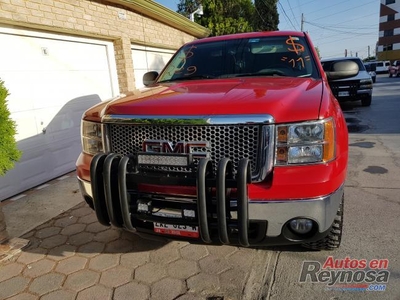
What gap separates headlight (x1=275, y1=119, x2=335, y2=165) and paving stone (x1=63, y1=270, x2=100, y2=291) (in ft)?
5.70

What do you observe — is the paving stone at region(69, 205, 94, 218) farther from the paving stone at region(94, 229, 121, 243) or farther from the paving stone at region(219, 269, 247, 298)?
the paving stone at region(219, 269, 247, 298)

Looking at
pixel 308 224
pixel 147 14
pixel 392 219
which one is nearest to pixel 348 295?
pixel 308 224

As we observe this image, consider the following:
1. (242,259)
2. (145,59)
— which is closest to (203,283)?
(242,259)

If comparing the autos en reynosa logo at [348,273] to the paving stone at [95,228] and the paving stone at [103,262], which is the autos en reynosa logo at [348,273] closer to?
the paving stone at [103,262]

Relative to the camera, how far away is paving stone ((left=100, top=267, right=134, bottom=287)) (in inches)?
95.7

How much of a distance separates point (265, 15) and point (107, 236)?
87.4ft

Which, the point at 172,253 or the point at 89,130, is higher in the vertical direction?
the point at 89,130

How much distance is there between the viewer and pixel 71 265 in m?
2.71

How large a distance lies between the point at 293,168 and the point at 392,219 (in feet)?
6.49

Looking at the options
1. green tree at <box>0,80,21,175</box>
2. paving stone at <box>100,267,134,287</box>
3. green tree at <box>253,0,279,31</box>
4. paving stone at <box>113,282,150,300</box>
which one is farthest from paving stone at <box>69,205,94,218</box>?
green tree at <box>253,0,279,31</box>

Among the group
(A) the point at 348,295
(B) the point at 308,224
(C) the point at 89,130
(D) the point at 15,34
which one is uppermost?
(D) the point at 15,34

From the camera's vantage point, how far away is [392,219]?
316 centimetres

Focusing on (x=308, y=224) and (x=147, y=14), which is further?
(x=147, y=14)

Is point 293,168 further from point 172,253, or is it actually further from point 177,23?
point 177,23
